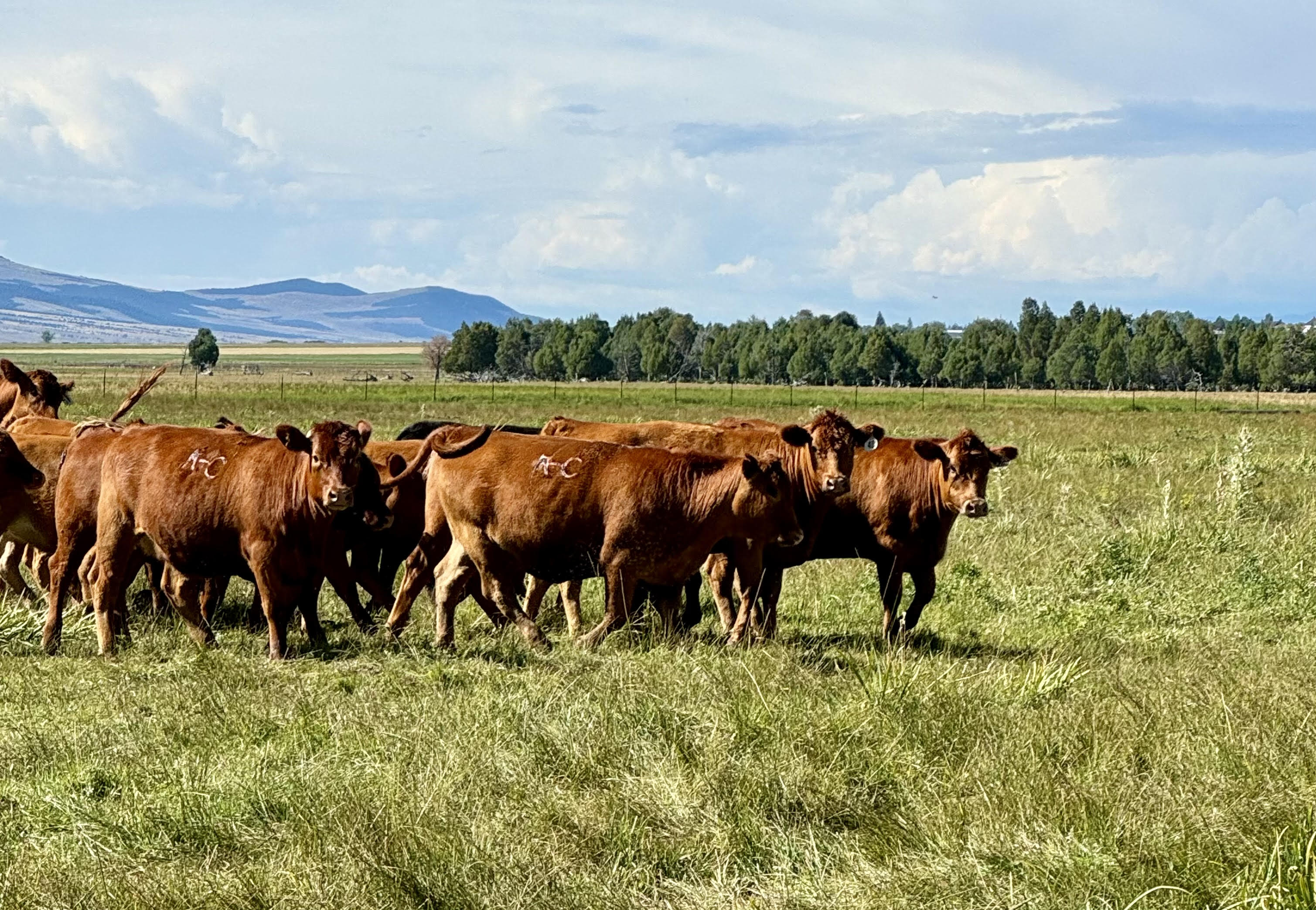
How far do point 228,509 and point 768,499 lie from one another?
156 inches

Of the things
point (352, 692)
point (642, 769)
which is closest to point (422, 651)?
point (352, 692)

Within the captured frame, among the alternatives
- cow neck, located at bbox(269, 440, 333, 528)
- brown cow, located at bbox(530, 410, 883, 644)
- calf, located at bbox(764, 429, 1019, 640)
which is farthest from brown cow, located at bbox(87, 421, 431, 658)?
calf, located at bbox(764, 429, 1019, 640)

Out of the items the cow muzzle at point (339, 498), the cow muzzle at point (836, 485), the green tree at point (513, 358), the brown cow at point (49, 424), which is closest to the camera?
the cow muzzle at point (339, 498)

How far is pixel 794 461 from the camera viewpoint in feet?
40.5

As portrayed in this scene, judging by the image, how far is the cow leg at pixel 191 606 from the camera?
1124 cm

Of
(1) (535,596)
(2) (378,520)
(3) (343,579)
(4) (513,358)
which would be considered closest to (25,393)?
(3) (343,579)

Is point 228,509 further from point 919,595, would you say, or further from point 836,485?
point 919,595

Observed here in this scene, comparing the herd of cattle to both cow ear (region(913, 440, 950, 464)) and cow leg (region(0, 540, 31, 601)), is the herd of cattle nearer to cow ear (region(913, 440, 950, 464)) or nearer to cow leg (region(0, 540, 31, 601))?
cow ear (region(913, 440, 950, 464))

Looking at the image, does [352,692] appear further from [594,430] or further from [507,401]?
[507,401]

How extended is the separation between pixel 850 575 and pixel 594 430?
10.5 ft

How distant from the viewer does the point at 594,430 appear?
565 inches

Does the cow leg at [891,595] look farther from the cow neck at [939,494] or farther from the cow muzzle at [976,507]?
the cow muzzle at [976,507]

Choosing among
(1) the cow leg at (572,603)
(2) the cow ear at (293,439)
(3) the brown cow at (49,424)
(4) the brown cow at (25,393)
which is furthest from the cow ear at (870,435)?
(4) the brown cow at (25,393)

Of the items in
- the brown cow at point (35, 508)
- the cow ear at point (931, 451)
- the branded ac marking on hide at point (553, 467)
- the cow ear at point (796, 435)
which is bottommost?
the brown cow at point (35, 508)
